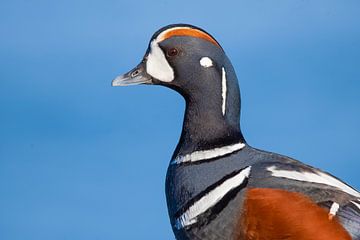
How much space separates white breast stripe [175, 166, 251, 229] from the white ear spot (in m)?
0.56

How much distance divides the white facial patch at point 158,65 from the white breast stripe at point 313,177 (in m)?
0.74

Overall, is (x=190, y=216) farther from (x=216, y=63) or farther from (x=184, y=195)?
(x=216, y=63)

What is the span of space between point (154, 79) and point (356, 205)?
1195 mm

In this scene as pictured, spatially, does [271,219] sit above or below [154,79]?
below

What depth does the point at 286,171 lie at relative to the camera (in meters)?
6.98

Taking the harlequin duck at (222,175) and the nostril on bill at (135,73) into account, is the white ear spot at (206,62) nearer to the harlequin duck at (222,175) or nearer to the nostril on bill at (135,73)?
the harlequin duck at (222,175)

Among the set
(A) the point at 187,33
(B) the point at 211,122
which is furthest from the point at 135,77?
(B) the point at 211,122

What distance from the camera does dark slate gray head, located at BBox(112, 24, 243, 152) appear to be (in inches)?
286

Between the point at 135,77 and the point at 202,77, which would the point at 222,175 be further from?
the point at 135,77

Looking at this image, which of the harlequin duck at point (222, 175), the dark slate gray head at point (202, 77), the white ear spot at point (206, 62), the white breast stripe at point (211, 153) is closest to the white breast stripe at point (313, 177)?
the harlequin duck at point (222, 175)

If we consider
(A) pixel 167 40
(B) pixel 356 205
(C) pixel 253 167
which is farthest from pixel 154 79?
(B) pixel 356 205

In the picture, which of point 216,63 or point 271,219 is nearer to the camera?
point 271,219

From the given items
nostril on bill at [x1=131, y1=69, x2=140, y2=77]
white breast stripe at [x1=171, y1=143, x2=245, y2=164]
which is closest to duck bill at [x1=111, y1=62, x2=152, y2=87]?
nostril on bill at [x1=131, y1=69, x2=140, y2=77]

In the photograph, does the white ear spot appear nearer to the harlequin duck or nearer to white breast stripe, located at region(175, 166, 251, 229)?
the harlequin duck
